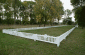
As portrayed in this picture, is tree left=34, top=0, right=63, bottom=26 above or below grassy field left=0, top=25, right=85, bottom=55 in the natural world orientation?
above

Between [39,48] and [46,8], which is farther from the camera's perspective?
[46,8]

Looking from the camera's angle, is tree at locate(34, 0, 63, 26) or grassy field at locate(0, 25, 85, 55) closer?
grassy field at locate(0, 25, 85, 55)

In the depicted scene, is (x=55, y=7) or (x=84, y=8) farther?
(x=55, y=7)

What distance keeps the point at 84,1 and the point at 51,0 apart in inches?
526

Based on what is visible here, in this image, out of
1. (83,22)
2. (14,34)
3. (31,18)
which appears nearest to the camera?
(14,34)

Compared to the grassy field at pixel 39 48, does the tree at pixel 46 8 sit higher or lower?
higher

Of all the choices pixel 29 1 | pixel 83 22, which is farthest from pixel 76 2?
pixel 29 1

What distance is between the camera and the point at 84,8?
20.2 m

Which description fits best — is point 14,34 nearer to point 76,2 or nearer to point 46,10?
point 46,10

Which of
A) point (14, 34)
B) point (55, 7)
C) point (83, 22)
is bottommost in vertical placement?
point (14, 34)

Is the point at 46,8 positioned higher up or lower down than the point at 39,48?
higher up

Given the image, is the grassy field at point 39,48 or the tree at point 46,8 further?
the tree at point 46,8

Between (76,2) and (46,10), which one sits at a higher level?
(76,2)

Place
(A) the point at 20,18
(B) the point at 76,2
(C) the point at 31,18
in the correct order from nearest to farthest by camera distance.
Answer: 1. (B) the point at 76,2
2. (A) the point at 20,18
3. (C) the point at 31,18
